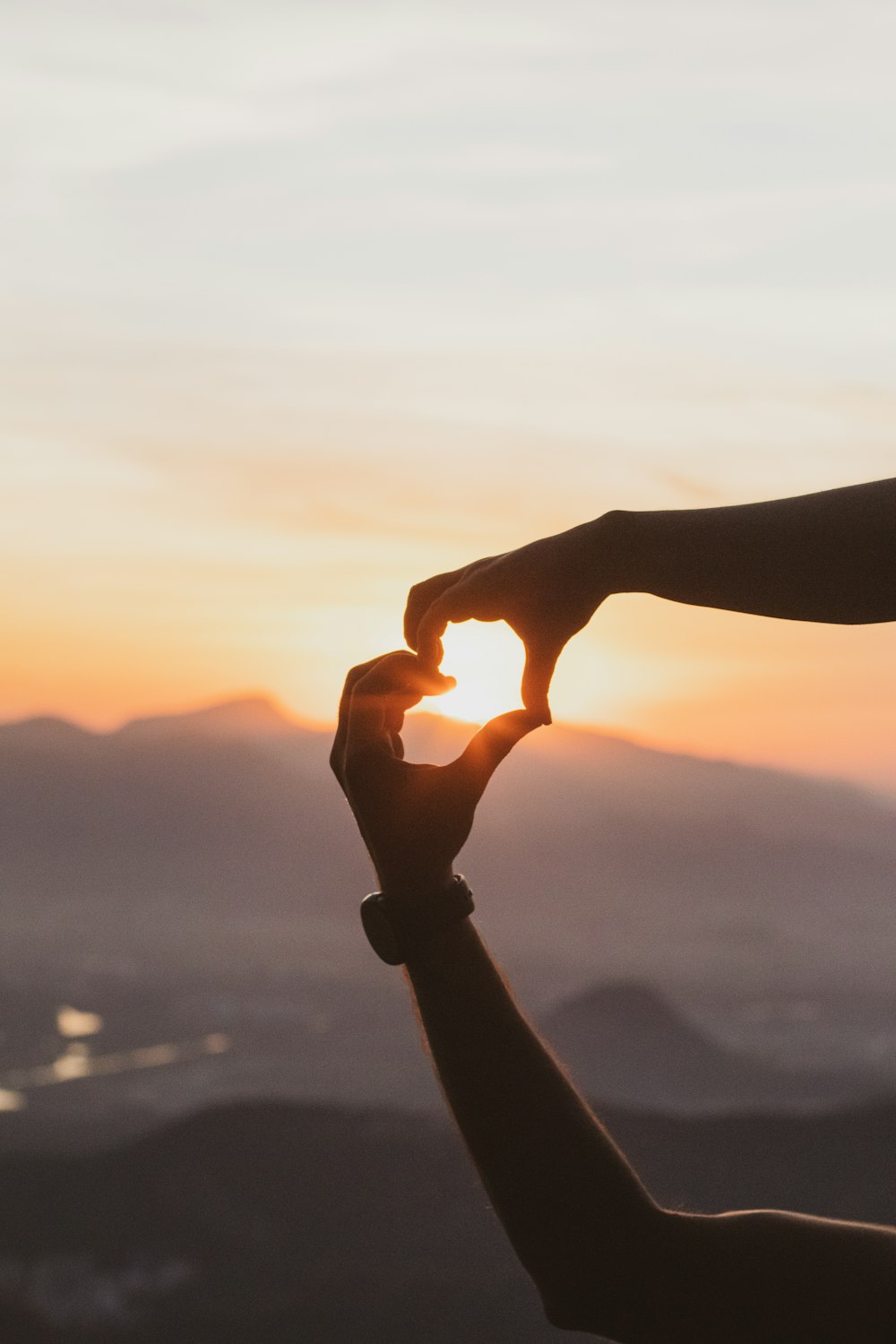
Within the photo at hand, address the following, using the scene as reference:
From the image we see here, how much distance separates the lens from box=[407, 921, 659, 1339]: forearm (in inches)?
61.5

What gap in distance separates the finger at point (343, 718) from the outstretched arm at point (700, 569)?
0.13 m

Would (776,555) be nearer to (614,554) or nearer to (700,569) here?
(700,569)

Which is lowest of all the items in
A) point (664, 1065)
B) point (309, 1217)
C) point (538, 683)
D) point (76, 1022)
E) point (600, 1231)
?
point (600, 1231)

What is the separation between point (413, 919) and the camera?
1646 millimetres

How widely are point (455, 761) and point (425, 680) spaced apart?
5.4 inches

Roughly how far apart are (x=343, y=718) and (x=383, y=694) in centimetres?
6

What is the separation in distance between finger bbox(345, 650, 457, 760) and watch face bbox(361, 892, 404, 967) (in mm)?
192

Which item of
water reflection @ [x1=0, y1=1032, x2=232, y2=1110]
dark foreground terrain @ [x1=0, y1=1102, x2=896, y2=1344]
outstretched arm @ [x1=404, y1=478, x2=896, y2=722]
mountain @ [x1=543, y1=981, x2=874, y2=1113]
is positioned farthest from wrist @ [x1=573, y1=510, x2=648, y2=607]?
water reflection @ [x1=0, y1=1032, x2=232, y2=1110]

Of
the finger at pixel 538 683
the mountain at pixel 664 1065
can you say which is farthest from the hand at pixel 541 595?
the mountain at pixel 664 1065

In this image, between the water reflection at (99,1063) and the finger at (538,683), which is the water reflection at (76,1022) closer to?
the water reflection at (99,1063)

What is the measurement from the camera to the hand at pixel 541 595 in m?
1.42

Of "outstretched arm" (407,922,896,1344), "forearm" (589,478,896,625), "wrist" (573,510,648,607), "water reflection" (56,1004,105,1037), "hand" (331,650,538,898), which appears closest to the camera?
"forearm" (589,478,896,625)

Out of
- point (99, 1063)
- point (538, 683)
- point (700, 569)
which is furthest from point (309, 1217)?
point (700, 569)

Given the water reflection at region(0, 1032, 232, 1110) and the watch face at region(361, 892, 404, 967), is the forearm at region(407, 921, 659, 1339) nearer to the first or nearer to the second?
the watch face at region(361, 892, 404, 967)
